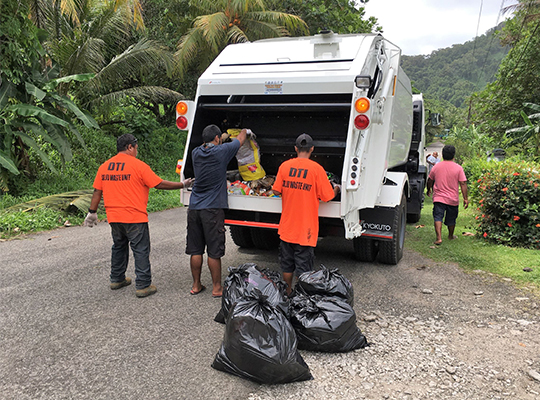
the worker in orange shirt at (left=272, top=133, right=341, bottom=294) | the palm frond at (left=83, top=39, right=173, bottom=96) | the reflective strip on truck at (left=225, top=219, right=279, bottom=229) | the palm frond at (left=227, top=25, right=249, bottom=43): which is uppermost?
the palm frond at (left=227, top=25, right=249, bottom=43)

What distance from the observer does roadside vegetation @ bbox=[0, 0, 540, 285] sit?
6.03 metres

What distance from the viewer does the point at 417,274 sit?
498cm

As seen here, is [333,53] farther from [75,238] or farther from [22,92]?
[22,92]

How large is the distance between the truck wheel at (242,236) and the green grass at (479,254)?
2.32 meters

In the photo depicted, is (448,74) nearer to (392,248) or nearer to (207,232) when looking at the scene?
(392,248)

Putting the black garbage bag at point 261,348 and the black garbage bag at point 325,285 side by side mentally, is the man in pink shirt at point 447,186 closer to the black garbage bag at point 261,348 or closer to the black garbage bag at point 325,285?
the black garbage bag at point 325,285

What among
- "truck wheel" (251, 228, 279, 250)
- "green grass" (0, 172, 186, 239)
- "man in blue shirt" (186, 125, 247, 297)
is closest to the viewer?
"man in blue shirt" (186, 125, 247, 297)

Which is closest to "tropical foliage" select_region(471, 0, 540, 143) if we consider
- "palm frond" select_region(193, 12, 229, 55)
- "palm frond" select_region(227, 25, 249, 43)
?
"palm frond" select_region(227, 25, 249, 43)

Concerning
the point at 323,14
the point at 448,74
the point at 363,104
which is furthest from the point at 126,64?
the point at 448,74

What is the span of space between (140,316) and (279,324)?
1511 millimetres

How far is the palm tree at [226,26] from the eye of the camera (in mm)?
12484

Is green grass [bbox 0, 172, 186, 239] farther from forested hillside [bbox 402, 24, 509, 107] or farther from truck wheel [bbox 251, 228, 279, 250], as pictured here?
forested hillside [bbox 402, 24, 509, 107]

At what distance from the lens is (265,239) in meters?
5.87

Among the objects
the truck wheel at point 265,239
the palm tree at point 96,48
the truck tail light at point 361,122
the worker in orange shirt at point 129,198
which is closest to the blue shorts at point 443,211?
the truck wheel at point 265,239
